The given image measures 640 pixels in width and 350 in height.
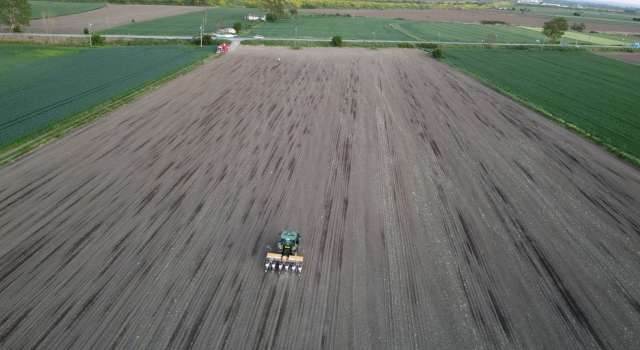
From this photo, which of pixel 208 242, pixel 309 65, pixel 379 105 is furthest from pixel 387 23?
pixel 208 242

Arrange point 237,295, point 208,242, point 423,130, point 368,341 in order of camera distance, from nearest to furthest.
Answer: point 368,341
point 237,295
point 208,242
point 423,130

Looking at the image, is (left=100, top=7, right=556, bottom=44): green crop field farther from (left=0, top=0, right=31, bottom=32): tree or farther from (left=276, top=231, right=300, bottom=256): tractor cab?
(left=276, top=231, right=300, bottom=256): tractor cab

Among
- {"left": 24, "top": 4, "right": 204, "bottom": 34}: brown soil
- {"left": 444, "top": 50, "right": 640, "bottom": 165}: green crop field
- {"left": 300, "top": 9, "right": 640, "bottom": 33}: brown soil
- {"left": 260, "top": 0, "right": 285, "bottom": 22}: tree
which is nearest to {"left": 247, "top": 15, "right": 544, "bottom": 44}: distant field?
{"left": 260, "top": 0, "right": 285, "bottom": 22}: tree

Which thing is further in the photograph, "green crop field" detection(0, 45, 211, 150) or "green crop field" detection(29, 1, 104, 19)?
"green crop field" detection(29, 1, 104, 19)

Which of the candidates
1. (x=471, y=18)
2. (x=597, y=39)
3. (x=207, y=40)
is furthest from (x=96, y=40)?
(x=471, y=18)

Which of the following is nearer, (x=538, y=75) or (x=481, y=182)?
(x=481, y=182)

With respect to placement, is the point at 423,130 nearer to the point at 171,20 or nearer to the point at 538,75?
the point at 538,75
